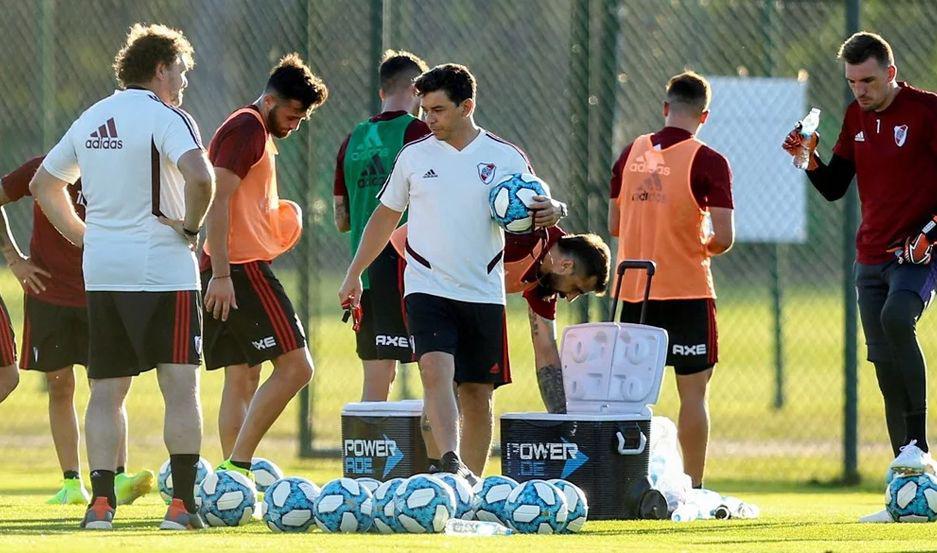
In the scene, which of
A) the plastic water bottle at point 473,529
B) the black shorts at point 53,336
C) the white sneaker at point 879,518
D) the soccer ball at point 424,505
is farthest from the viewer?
the black shorts at point 53,336

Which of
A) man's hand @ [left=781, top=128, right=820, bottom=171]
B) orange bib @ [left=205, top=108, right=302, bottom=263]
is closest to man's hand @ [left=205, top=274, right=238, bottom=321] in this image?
orange bib @ [left=205, top=108, right=302, bottom=263]

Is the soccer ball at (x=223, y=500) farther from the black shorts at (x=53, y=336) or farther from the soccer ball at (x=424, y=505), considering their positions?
the black shorts at (x=53, y=336)

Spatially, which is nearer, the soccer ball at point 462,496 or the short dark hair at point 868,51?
the soccer ball at point 462,496

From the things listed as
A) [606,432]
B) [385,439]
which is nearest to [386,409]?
[385,439]

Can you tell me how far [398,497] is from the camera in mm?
7004

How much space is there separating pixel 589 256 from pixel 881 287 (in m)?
1.52

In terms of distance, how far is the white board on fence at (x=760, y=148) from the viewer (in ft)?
41.2

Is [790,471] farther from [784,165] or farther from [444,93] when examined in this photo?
[444,93]

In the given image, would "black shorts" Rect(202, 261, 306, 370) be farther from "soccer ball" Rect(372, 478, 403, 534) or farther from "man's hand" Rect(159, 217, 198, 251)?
"soccer ball" Rect(372, 478, 403, 534)

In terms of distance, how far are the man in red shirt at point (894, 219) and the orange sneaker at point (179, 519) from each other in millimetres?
3291

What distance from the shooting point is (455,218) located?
7.87 m

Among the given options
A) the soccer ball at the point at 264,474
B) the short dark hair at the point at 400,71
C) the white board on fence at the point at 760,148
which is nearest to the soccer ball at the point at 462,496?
the soccer ball at the point at 264,474

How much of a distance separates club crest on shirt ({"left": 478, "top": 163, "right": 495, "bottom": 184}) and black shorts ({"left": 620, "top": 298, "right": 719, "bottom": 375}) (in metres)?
1.75

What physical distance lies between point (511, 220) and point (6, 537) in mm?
2529
